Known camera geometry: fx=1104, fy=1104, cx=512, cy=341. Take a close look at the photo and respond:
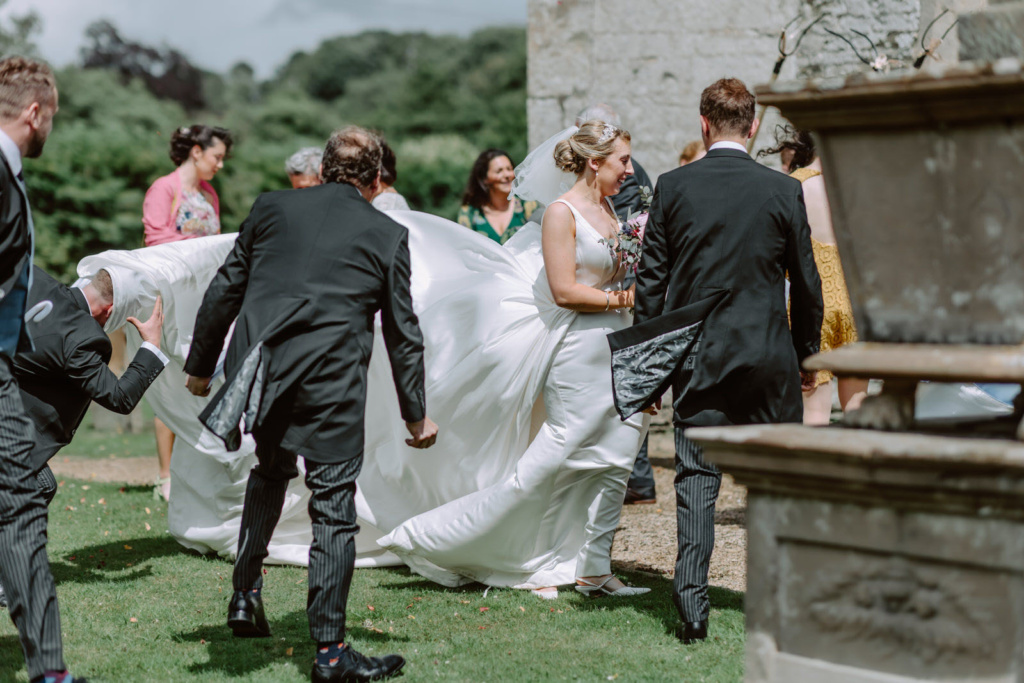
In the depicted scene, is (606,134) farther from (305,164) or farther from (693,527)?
(305,164)

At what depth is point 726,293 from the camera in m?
4.32

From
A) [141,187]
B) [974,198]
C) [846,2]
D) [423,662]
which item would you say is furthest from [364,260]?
[141,187]

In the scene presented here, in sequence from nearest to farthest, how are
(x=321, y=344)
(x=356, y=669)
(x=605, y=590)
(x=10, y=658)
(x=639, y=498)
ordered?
(x=321, y=344) → (x=356, y=669) → (x=10, y=658) → (x=605, y=590) → (x=639, y=498)

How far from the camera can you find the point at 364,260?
12.7 feet

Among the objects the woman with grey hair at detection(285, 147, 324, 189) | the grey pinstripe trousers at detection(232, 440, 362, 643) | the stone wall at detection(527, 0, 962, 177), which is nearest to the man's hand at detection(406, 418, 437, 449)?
the grey pinstripe trousers at detection(232, 440, 362, 643)

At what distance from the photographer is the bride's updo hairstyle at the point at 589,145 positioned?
498cm

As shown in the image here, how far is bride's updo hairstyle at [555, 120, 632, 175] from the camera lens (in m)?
4.98

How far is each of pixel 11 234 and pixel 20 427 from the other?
2.02ft

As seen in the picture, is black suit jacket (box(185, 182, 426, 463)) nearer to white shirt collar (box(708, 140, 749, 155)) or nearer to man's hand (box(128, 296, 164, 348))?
man's hand (box(128, 296, 164, 348))

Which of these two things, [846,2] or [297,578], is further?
[846,2]

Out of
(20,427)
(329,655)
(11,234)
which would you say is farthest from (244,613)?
(11,234)

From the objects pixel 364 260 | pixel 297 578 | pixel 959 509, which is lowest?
pixel 297 578

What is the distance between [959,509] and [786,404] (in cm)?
206

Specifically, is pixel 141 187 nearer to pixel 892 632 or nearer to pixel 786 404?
pixel 786 404
